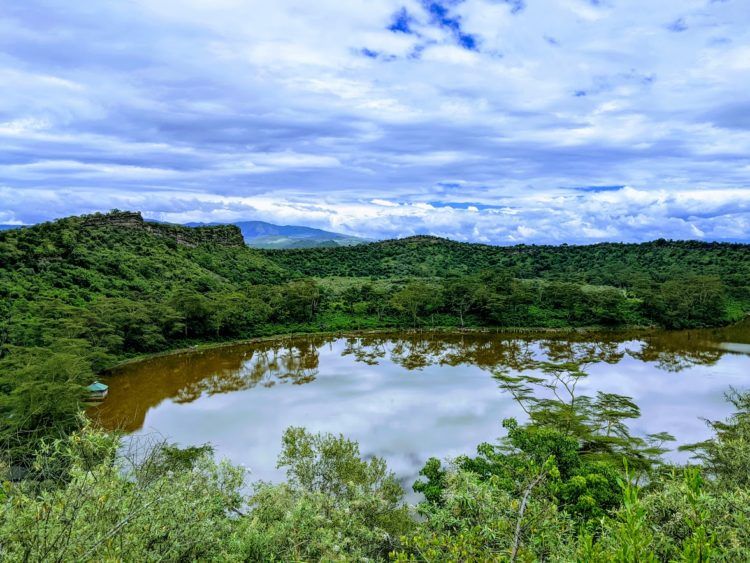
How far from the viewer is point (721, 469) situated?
13.4 m

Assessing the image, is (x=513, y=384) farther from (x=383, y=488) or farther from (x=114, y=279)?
(x=114, y=279)

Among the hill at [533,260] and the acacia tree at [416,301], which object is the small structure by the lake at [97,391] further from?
the hill at [533,260]

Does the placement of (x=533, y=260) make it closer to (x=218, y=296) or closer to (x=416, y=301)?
(x=416, y=301)

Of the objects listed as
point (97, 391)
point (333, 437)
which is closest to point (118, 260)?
point (97, 391)

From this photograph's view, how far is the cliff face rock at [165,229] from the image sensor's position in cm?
6644

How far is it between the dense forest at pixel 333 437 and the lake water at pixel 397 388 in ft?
9.50

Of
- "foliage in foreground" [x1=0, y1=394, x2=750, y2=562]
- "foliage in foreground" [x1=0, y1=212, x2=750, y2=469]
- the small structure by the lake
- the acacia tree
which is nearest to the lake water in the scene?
the small structure by the lake

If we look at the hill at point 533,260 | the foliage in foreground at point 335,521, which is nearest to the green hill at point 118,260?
the hill at point 533,260

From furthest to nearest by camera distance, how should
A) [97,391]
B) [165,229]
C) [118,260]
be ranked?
[165,229] < [118,260] < [97,391]

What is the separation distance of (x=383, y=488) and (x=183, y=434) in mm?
14770

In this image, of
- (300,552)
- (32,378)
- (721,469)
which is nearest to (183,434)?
(32,378)

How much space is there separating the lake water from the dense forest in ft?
9.50

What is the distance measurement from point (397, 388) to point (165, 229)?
194 feet

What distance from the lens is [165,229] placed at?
73188mm
